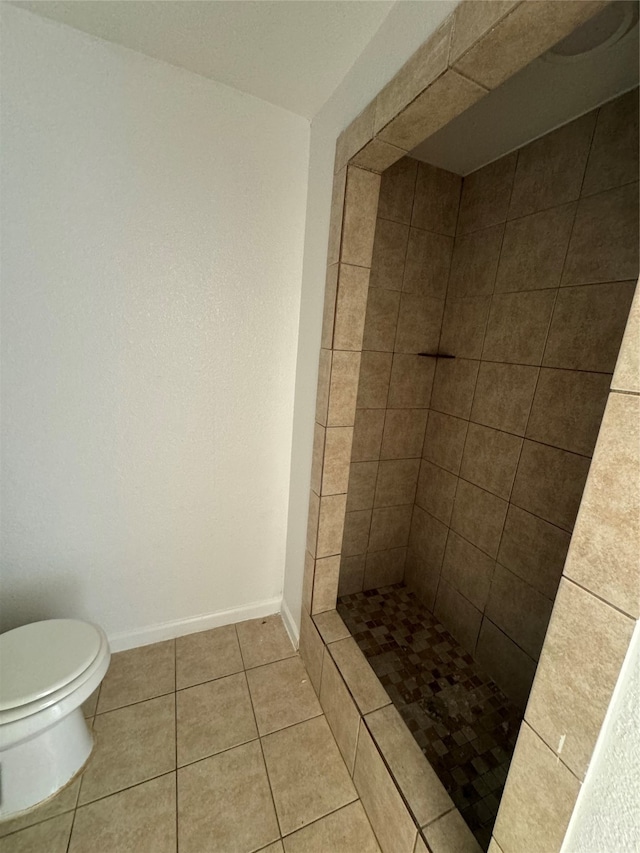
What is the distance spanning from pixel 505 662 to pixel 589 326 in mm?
1354

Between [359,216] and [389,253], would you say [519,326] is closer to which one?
[389,253]

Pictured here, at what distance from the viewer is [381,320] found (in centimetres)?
159

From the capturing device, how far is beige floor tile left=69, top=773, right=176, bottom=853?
0.92 metres

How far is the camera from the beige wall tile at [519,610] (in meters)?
1.28

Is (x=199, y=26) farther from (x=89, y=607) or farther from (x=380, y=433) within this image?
(x=89, y=607)

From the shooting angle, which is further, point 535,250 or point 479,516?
point 479,516

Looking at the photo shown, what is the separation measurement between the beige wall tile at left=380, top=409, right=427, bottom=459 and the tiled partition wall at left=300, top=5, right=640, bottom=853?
0.53m

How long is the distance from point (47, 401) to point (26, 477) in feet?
0.93

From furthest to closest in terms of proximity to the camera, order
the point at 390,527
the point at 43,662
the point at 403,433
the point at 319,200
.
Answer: the point at 390,527 < the point at 403,433 < the point at 319,200 < the point at 43,662

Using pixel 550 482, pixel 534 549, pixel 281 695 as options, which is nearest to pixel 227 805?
pixel 281 695

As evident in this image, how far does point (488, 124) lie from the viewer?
122cm

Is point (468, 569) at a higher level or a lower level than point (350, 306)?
lower

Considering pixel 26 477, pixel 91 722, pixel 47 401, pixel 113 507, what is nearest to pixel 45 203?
pixel 47 401

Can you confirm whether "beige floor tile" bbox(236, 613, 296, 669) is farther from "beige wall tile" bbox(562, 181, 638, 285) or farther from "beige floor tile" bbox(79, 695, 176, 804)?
"beige wall tile" bbox(562, 181, 638, 285)
